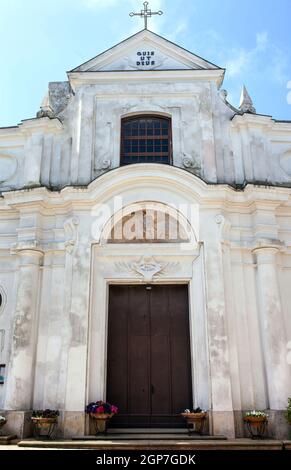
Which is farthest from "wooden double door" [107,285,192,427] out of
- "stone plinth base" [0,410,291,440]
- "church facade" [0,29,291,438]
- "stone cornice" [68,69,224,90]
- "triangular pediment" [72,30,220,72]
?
"triangular pediment" [72,30,220,72]

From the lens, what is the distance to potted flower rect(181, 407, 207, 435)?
997cm

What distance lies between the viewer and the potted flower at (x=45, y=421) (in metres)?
9.83

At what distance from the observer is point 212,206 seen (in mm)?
11789

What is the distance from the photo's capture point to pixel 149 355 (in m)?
11.3

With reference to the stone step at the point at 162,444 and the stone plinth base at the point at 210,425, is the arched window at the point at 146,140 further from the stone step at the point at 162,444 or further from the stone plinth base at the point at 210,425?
the stone step at the point at 162,444

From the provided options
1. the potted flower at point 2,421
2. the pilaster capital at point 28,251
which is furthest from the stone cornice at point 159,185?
the potted flower at point 2,421

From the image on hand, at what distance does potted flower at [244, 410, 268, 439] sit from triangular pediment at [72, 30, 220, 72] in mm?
9725

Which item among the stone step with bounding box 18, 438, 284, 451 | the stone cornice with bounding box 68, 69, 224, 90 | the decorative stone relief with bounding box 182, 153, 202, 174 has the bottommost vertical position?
the stone step with bounding box 18, 438, 284, 451

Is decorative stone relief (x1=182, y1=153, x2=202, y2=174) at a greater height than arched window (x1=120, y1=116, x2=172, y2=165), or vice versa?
arched window (x1=120, y1=116, x2=172, y2=165)

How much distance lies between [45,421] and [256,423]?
4.60 m

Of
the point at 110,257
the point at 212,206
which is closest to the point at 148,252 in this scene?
the point at 110,257

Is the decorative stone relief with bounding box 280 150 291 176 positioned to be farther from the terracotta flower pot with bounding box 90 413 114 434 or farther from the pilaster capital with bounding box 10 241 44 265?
the terracotta flower pot with bounding box 90 413 114 434

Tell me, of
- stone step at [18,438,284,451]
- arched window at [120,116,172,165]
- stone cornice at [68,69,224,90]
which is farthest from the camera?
stone cornice at [68,69,224,90]

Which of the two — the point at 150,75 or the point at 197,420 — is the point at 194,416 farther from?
the point at 150,75
